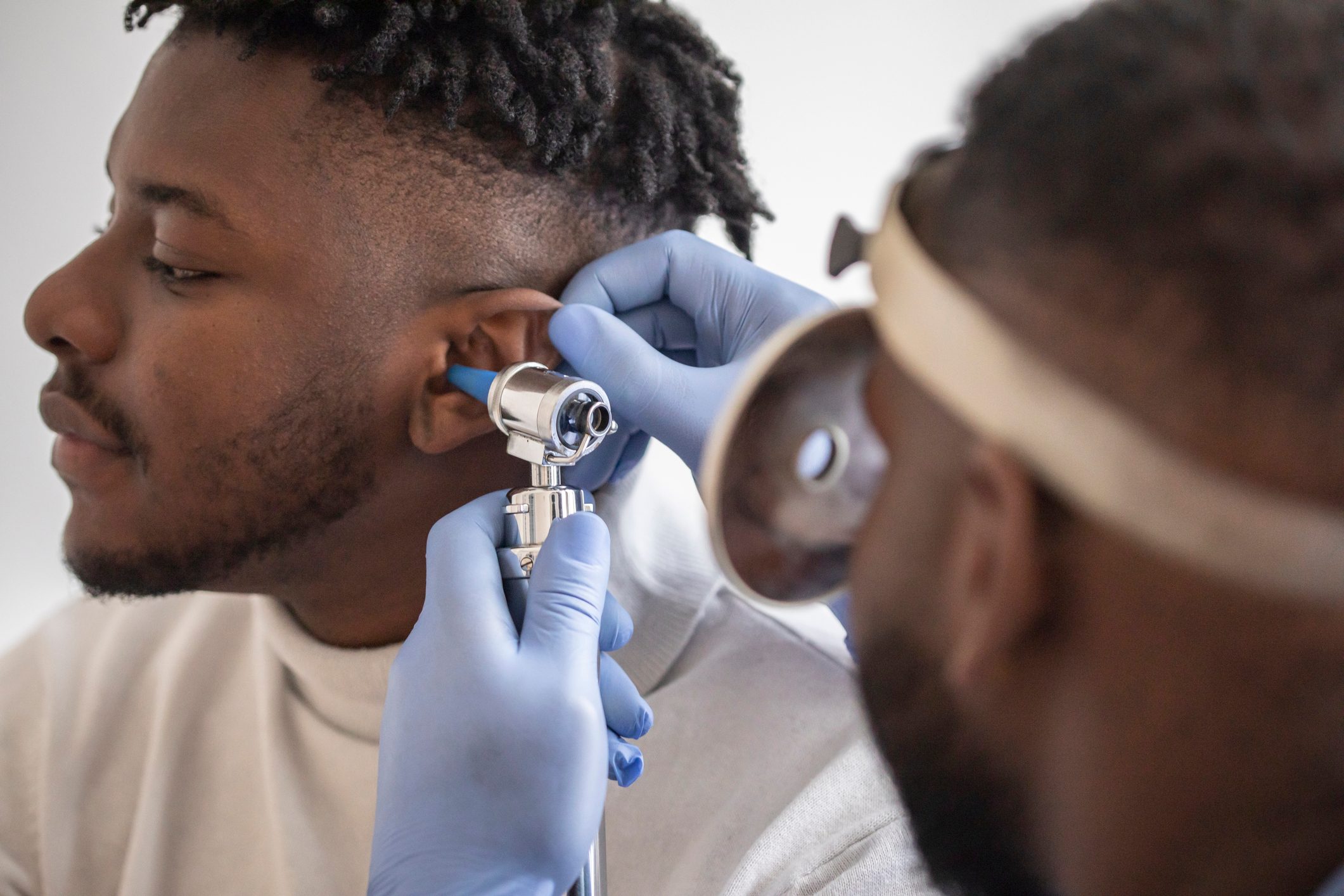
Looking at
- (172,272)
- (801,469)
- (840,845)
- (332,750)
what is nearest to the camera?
(801,469)

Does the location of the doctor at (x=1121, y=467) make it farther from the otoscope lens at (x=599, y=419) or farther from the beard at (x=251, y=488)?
the beard at (x=251, y=488)

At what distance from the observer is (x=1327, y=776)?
0.47m

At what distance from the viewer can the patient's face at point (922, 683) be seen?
53 centimetres

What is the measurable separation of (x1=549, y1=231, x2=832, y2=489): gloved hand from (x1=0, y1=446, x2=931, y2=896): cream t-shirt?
0.64ft

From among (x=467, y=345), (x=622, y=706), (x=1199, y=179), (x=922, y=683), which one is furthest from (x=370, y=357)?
(x=1199, y=179)

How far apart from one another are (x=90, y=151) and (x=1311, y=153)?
193cm

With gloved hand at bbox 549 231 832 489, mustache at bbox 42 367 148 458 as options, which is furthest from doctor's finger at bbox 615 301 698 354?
mustache at bbox 42 367 148 458

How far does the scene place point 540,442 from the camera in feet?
2.82

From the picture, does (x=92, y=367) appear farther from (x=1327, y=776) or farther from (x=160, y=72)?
(x=1327, y=776)

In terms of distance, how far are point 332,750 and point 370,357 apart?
47 centimetres

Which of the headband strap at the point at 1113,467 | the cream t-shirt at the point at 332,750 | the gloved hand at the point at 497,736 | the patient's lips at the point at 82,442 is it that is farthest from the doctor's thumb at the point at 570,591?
the patient's lips at the point at 82,442

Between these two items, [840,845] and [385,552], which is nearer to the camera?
[840,845]

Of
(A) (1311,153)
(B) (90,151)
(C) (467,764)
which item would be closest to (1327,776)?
(A) (1311,153)

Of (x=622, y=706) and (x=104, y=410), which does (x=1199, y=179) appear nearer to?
(x=622, y=706)
